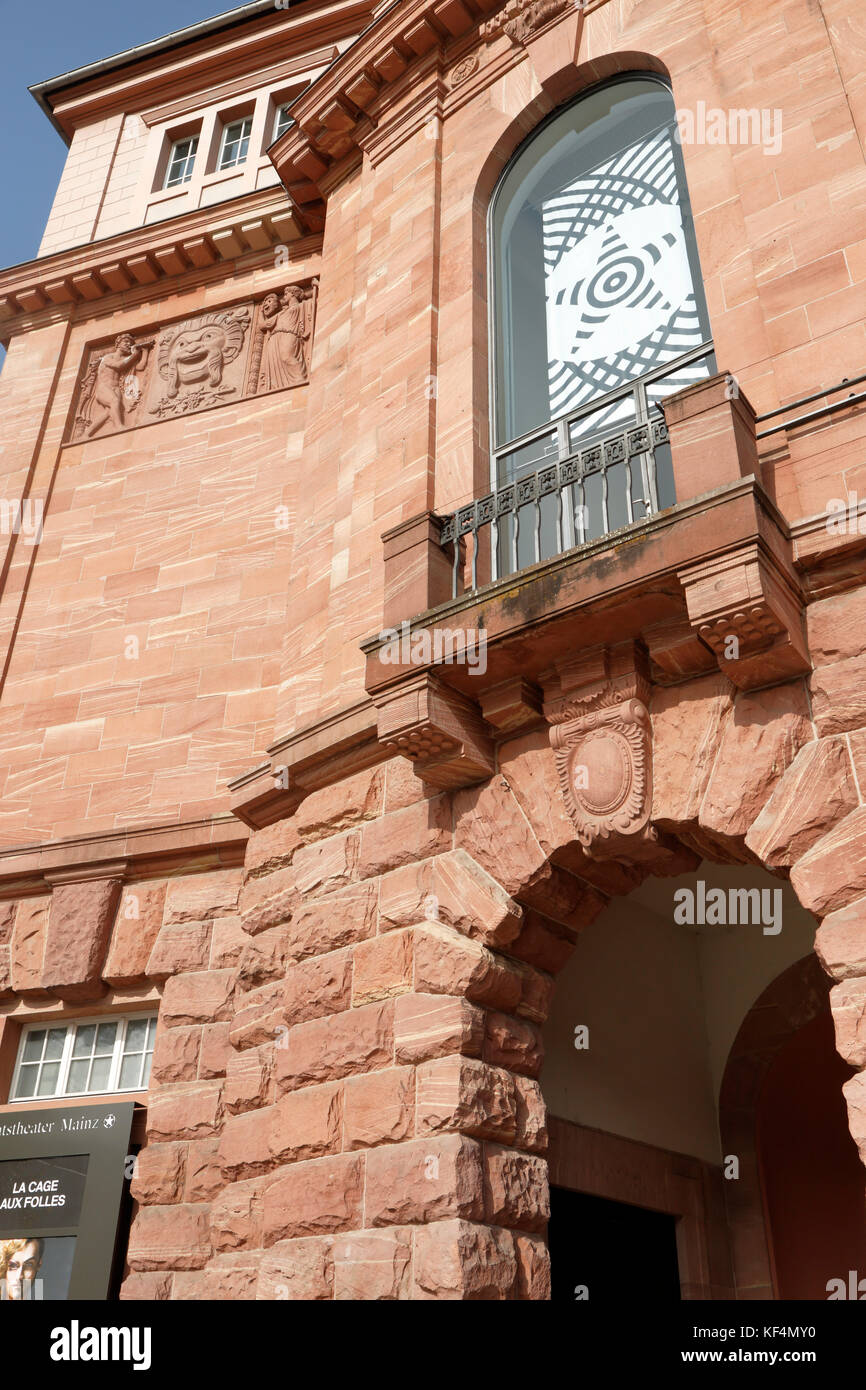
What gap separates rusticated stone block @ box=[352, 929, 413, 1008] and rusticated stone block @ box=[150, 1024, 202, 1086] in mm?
2155

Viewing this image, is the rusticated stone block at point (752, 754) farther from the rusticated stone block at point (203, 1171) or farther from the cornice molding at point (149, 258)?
the cornice molding at point (149, 258)

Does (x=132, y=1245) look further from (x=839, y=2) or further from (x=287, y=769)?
(x=839, y=2)

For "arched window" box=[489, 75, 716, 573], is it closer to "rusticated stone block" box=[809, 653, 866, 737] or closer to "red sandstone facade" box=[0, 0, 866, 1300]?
"red sandstone facade" box=[0, 0, 866, 1300]

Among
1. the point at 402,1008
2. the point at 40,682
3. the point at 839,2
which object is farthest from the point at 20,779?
the point at 839,2

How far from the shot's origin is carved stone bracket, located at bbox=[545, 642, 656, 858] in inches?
226

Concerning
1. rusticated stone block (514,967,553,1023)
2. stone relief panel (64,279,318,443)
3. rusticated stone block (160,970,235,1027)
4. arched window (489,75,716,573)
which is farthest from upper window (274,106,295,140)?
rusticated stone block (514,967,553,1023)

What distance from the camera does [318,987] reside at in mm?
6641

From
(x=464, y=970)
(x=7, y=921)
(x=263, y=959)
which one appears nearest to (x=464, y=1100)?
(x=464, y=970)

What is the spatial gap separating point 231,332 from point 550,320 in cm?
453

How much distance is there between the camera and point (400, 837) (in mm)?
6664

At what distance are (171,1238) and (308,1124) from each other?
1923 millimetres

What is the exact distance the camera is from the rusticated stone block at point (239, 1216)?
6.72m

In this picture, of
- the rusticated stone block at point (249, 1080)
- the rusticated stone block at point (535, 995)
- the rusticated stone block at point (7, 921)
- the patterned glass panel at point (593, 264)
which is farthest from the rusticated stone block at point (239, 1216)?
the patterned glass panel at point (593, 264)

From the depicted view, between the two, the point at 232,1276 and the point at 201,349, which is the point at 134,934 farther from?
the point at 201,349
